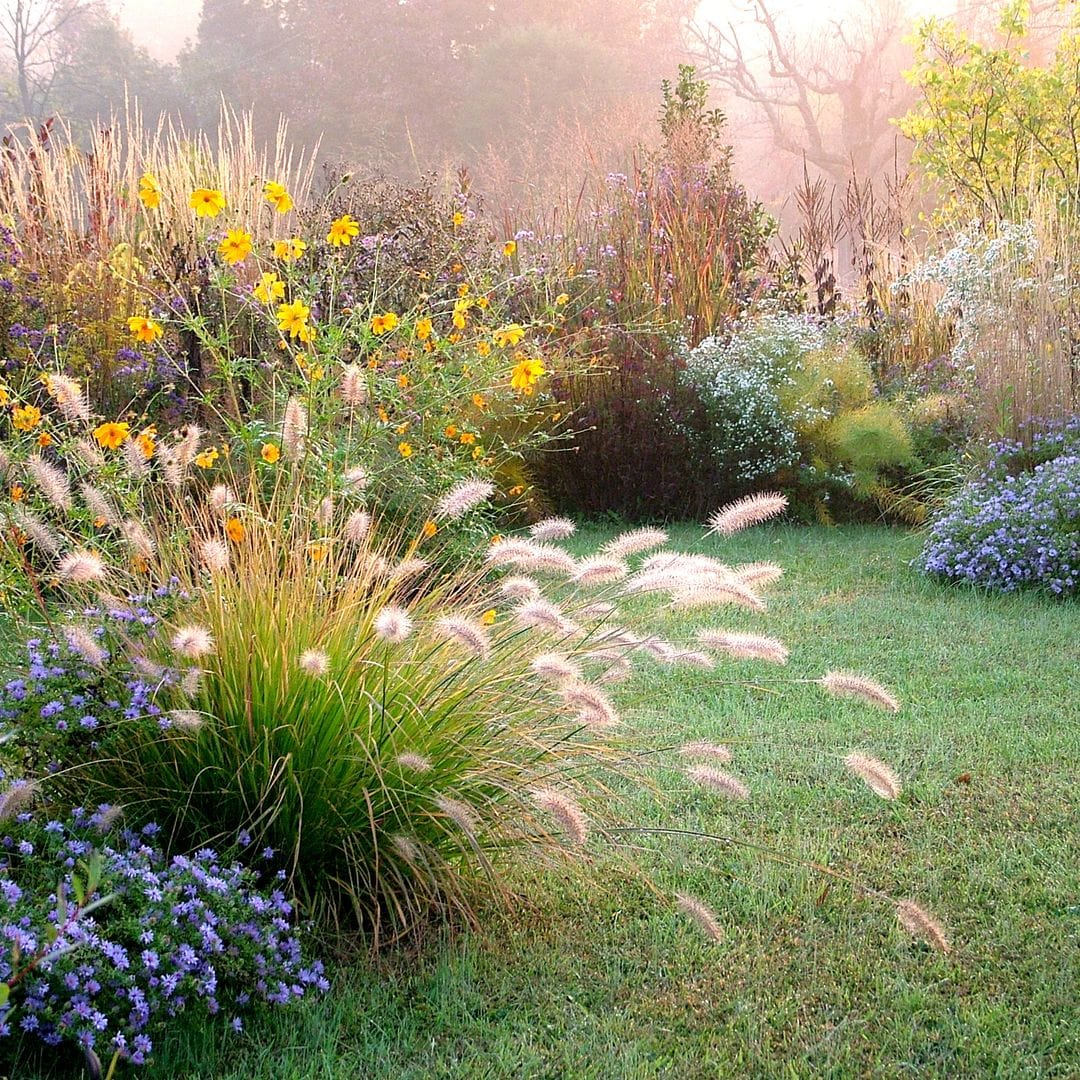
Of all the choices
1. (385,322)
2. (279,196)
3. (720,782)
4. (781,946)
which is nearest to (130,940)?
(720,782)

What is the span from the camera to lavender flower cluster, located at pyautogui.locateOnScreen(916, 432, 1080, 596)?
4.97 metres

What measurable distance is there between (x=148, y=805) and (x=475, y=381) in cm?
301

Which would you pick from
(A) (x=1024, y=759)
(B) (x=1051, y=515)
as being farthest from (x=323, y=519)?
(B) (x=1051, y=515)

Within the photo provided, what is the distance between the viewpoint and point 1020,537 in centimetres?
514

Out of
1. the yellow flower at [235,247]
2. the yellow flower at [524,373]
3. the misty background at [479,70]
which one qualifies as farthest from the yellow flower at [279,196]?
the misty background at [479,70]

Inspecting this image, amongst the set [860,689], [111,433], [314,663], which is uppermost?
[111,433]

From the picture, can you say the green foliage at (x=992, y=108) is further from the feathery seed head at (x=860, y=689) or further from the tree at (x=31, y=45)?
the tree at (x=31, y=45)

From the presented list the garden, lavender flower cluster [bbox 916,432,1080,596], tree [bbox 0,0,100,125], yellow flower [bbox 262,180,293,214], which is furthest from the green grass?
tree [bbox 0,0,100,125]

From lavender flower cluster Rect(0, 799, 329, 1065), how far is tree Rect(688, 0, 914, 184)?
28351 mm

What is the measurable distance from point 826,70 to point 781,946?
98.6 ft

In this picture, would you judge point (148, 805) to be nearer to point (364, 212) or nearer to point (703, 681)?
point (703, 681)

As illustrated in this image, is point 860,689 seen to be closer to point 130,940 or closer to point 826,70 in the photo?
point 130,940

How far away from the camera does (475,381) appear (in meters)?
4.89

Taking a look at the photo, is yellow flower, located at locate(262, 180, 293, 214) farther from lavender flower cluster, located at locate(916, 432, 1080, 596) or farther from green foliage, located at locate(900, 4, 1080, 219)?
green foliage, located at locate(900, 4, 1080, 219)
